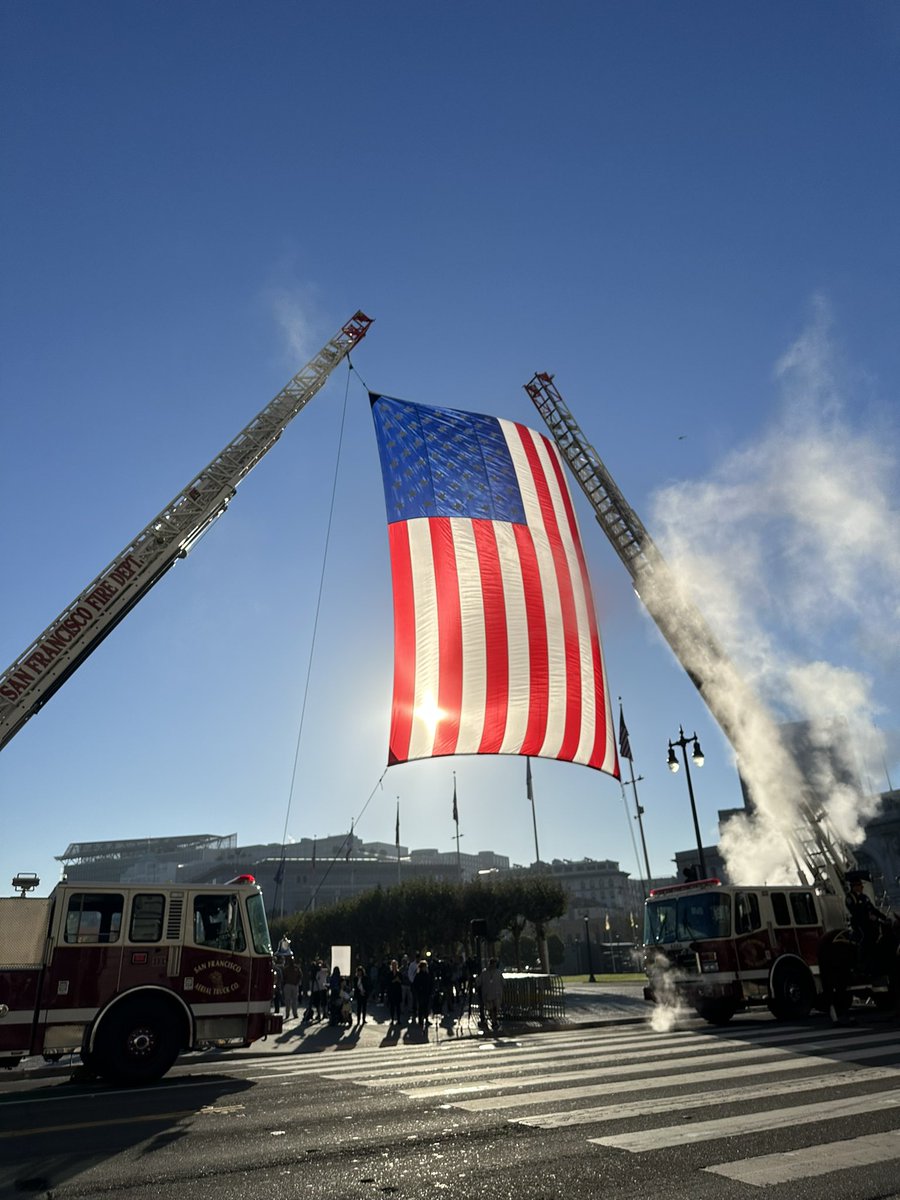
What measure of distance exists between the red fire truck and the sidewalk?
8.22ft

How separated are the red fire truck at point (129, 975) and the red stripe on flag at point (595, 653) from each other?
31.1ft

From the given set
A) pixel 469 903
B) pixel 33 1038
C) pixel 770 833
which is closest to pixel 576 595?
pixel 770 833

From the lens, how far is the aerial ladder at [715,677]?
62.8 ft

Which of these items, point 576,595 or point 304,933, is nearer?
point 576,595

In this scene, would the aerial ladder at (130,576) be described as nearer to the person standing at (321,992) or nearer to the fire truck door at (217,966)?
the fire truck door at (217,966)

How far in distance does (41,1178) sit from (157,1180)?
0.96 meters

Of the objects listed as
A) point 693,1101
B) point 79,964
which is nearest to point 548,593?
point 79,964

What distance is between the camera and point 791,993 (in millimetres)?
16156

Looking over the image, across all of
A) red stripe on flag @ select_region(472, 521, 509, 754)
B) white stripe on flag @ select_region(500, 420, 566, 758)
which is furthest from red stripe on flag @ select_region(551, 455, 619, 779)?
red stripe on flag @ select_region(472, 521, 509, 754)

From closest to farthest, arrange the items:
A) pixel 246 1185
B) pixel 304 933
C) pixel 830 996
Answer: pixel 246 1185 → pixel 830 996 → pixel 304 933

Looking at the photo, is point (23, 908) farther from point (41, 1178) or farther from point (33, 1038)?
point (41, 1178)

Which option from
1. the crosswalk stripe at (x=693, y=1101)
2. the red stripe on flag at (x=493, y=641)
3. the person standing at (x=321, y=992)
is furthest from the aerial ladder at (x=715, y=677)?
the person standing at (x=321, y=992)

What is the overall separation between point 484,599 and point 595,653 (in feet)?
11.3

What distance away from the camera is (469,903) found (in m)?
52.6
